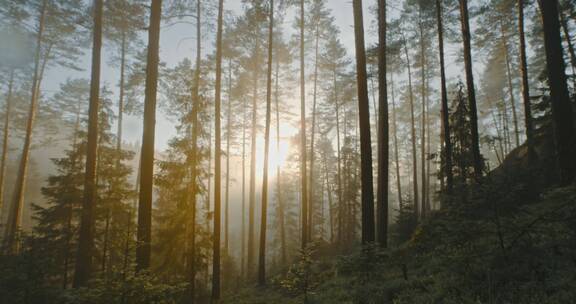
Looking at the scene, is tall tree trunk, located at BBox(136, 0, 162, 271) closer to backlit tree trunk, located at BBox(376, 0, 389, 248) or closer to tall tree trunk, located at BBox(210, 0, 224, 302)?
tall tree trunk, located at BBox(210, 0, 224, 302)

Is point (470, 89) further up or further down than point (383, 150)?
further up

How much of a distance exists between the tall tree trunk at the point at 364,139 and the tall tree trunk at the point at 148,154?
6143 millimetres

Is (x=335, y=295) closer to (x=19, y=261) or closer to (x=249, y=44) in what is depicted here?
(x=19, y=261)

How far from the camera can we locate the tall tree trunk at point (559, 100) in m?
7.07

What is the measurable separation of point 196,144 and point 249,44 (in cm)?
822

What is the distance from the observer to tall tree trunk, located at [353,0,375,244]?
25.6 feet

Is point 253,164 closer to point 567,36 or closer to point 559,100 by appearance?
point 559,100

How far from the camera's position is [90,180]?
9086 mm

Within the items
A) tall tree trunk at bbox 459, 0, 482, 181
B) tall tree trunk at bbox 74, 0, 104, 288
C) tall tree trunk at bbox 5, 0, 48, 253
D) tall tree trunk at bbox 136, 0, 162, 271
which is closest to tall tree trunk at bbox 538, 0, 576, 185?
tall tree trunk at bbox 459, 0, 482, 181

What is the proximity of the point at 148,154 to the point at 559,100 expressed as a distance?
471 inches

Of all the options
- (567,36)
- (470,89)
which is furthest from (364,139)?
(567,36)

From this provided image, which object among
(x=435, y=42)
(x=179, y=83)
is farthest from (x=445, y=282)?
(x=435, y=42)

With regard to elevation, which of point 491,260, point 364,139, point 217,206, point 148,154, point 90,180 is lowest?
point 491,260

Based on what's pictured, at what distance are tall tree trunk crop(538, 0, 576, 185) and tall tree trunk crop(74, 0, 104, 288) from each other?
47.7 feet
